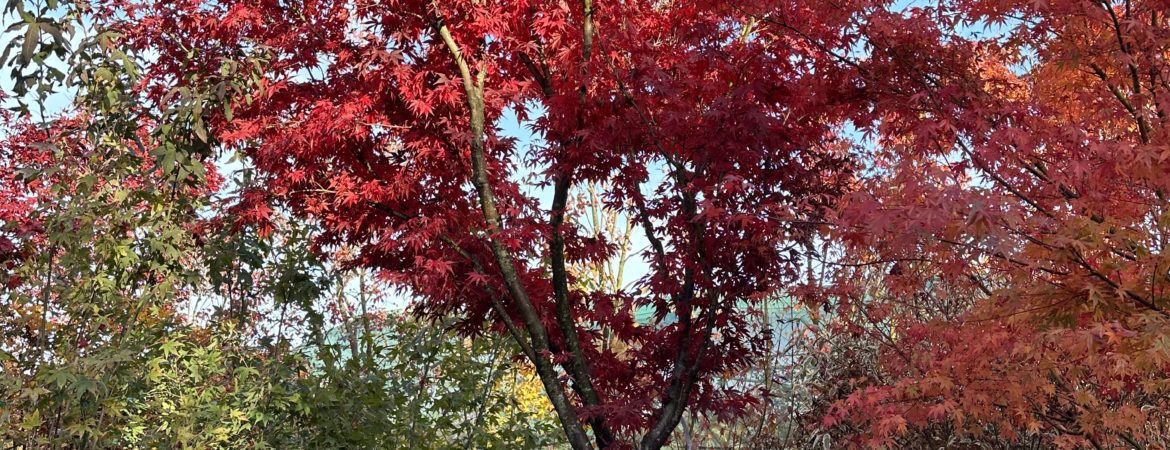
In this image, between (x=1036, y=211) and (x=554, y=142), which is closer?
(x=1036, y=211)

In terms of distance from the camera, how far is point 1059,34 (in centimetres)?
443

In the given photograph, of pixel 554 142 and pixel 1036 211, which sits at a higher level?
pixel 554 142

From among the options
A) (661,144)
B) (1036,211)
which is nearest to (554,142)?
(661,144)

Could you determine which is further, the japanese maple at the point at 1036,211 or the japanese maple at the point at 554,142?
the japanese maple at the point at 554,142

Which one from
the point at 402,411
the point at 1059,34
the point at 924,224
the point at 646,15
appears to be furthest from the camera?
the point at 402,411

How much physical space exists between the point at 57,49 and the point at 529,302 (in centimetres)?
270

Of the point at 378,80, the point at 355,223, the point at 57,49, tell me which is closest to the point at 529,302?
the point at 355,223

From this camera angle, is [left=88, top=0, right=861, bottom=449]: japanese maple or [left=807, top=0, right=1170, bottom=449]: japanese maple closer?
[left=807, top=0, right=1170, bottom=449]: japanese maple

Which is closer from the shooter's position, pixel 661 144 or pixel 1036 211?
pixel 1036 211

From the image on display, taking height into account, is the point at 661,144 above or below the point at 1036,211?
above

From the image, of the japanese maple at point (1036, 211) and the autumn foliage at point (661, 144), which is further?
the autumn foliage at point (661, 144)

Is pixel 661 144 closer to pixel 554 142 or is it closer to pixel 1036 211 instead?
pixel 554 142

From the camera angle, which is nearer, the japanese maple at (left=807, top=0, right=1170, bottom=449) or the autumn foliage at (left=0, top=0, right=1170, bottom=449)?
the japanese maple at (left=807, top=0, right=1170, bottom=449)

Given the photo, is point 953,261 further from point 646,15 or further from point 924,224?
point 646,15
